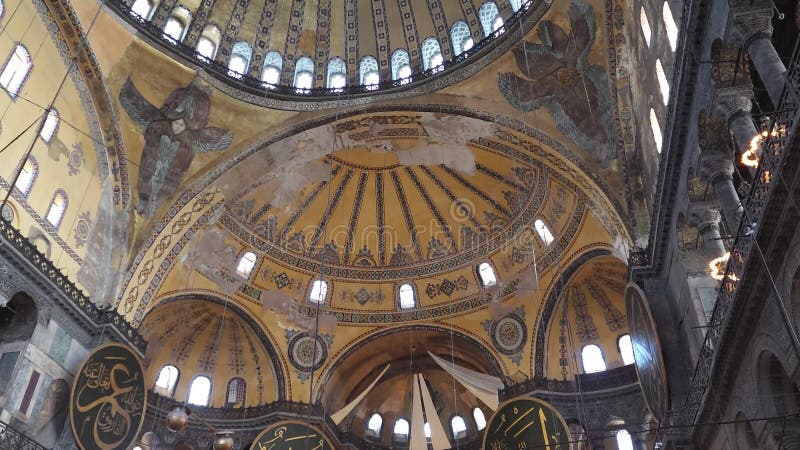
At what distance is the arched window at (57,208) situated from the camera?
11047mm

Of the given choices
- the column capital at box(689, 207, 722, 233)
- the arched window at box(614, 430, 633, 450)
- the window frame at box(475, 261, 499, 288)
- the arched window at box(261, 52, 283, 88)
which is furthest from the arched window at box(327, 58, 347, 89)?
the arched window at box(614, 430, 633, 450)


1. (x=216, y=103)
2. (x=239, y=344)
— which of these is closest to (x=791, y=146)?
(x=216, y=103)

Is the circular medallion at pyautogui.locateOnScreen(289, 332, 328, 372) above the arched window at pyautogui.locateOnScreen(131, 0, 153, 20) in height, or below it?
below

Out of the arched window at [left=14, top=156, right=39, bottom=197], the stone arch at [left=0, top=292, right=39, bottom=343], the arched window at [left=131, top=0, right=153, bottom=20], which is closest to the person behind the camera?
the stone arch at [left=0, top=292, right=39, bottom=343]

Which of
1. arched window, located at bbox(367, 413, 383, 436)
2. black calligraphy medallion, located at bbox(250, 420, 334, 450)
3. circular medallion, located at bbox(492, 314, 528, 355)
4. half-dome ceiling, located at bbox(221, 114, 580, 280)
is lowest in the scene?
black calligraphy medallion, located at bbox(250, 420, 334, 450)

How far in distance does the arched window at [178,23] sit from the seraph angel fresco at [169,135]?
112cm

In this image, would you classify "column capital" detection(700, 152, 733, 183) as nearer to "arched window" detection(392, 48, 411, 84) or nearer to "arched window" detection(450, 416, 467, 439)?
"arched window" detection(392, 48, 411, 84)

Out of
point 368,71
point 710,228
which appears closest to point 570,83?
point 710,228

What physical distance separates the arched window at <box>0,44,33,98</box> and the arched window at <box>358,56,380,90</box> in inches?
251

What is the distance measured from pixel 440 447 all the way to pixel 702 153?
8411 millimetres

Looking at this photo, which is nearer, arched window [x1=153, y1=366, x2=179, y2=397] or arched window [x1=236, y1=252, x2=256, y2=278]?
arched window [x1=153, y1=366, x2=179, y2=397]

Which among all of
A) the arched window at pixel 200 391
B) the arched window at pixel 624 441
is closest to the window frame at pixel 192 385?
the arched window at pixel 200 391

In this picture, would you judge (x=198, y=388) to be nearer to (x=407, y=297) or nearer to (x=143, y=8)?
(x=407, y=297)

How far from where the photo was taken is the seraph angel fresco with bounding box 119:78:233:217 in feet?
41.4
